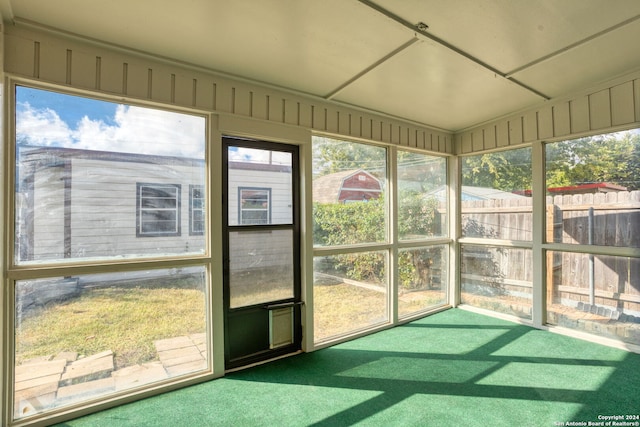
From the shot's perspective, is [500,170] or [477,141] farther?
[477,141]

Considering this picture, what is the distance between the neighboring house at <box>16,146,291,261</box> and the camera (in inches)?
82.0

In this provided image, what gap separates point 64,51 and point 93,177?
84cm

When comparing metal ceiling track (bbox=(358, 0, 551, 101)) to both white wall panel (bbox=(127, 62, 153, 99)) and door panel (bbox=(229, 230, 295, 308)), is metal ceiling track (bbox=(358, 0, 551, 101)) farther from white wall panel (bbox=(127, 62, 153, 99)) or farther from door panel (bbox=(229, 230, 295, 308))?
door panel (bbox=(229, 230, 295, 308))

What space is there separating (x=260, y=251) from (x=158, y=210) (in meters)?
0.96

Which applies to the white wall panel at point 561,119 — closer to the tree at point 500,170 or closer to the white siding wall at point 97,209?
the tree at point 500,170

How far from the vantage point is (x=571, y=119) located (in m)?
3.48

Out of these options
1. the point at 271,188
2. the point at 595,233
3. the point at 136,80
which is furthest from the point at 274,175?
the point at 595,233

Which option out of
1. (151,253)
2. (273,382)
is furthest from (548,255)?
(151,253)

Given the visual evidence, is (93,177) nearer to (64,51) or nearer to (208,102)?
(64,51)

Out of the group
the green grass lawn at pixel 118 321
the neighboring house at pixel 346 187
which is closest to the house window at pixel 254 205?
the neighboring house at pixel 346 187

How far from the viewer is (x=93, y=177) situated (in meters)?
2.25

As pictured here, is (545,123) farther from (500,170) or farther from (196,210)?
(196,210)

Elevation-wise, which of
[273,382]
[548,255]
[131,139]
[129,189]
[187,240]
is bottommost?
[273,382]

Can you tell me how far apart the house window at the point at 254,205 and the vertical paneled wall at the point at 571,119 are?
3148 millimetres
